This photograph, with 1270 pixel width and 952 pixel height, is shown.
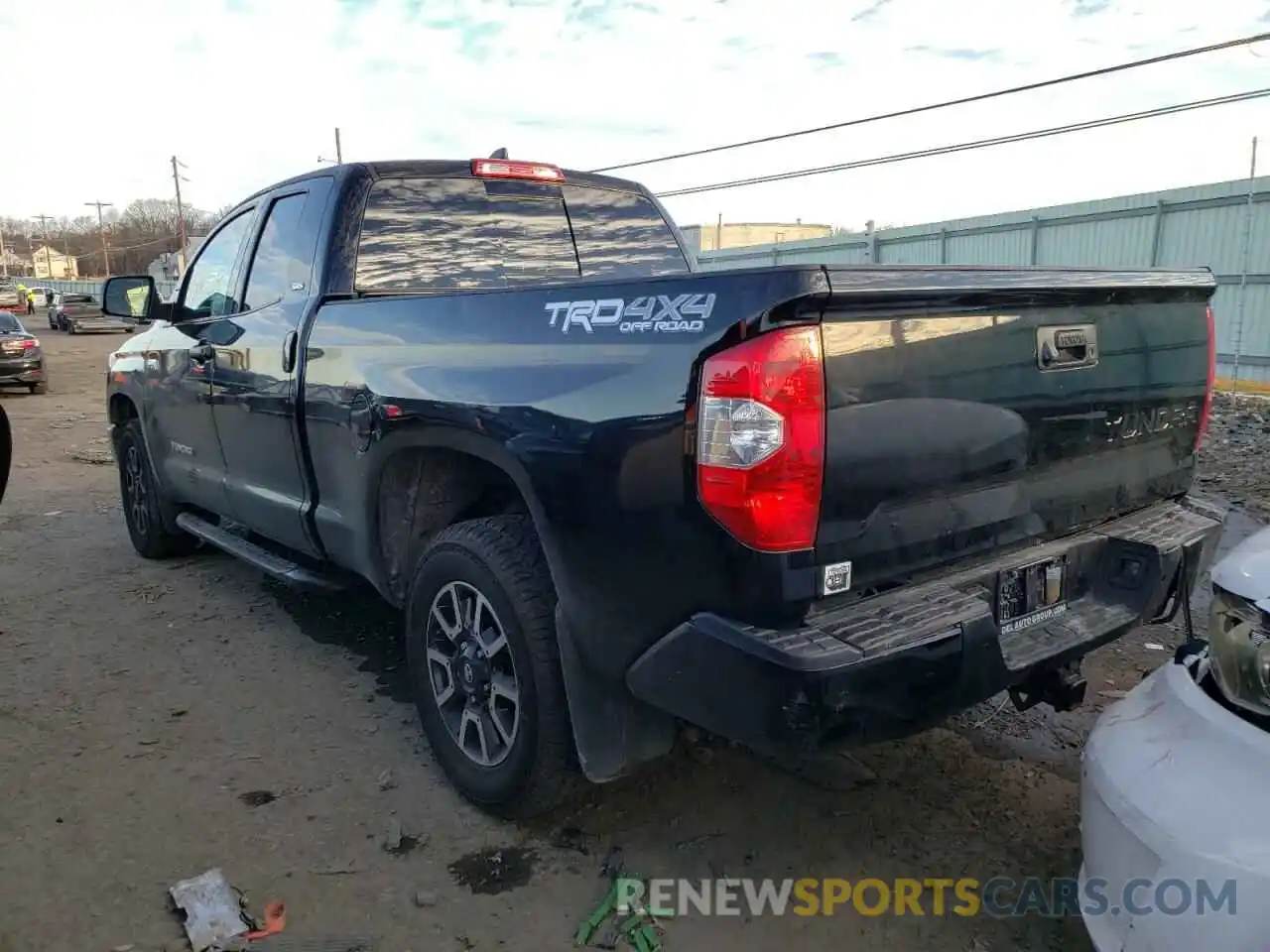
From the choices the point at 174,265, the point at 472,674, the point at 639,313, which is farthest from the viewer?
the point at 174,265

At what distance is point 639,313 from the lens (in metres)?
2.32

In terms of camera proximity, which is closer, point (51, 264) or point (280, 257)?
point (280, 257)

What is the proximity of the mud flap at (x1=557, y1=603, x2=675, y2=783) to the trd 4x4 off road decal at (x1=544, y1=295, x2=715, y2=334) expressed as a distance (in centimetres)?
78

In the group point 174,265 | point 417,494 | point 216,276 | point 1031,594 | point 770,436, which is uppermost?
point 174,265

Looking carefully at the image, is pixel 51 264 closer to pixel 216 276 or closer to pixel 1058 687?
pixel 216 276

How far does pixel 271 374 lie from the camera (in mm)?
3924

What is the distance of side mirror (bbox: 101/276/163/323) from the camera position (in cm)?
525

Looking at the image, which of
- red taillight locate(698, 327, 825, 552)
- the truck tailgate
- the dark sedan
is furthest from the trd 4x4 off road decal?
the dark sedan

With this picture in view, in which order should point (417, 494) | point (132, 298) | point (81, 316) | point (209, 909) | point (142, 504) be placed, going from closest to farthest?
1. point (209, 909)
2. point (417, 494)
3. point (132, 298)
4. point (142, 504)
5. point (81, 316)

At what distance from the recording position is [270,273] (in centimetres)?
419

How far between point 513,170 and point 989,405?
2.62m

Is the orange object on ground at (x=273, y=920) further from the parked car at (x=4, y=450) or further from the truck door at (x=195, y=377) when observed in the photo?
the truck door at (x=195, y=377)

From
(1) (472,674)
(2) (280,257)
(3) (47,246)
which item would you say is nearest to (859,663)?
(1) (472,674)

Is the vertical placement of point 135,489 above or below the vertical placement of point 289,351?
below
